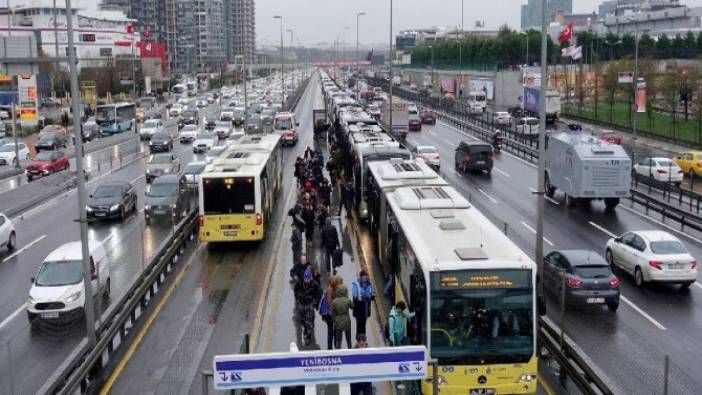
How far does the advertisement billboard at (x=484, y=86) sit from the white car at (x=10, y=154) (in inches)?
2380

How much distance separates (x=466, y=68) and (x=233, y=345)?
103717 millimetres

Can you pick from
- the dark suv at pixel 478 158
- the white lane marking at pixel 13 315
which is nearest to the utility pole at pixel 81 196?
the white lane marking at pixel 13 315

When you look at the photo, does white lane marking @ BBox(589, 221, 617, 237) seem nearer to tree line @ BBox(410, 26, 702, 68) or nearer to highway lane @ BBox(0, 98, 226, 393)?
highway lane @ BBox(0, 98, 226, 393)

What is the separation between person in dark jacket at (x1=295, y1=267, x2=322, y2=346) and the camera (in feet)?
57.4

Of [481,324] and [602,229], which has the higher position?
[481,324]

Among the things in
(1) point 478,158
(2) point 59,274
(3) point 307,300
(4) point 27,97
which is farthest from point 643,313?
(4) point 27,97

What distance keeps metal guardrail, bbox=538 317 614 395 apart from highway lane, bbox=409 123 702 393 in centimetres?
117

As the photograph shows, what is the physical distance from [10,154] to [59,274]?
3856cm

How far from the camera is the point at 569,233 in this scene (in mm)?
29391

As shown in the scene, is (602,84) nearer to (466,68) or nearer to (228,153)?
(466,68)

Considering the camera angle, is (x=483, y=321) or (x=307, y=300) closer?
(x=483, y=321)

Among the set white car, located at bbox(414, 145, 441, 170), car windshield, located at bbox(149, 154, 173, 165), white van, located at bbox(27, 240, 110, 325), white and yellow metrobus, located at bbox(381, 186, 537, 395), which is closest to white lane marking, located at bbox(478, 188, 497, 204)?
white car, located at bbox(414, 145, 441, 170)

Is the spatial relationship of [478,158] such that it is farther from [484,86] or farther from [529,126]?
[484,86]

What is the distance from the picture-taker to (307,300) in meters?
17.4
